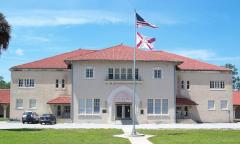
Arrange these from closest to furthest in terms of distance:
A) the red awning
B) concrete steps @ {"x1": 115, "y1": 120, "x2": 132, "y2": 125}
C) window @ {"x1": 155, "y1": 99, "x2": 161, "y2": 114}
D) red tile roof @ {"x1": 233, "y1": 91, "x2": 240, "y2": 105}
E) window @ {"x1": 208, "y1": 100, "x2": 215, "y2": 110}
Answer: concrete steps @ {"x1": 115, "y1": 120, "x2": 132, "y2": 125}, window @ {"x1": 155, "y1": 99, "x2": 161, "y2": 114}, the red awning, window @ {"x1": 208, "y1": 100, "x2": 215, "y2": 110}, red tile roof @ {"x1": 233, "y1": 91, "x2": 240, "y2": 105}

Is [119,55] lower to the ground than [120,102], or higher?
higher

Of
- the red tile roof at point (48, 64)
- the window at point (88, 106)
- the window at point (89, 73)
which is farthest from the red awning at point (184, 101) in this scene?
the red tile roof at point (48, 64)

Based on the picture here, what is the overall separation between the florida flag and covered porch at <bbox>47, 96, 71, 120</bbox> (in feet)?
77.7

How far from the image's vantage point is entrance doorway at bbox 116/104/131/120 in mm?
54344

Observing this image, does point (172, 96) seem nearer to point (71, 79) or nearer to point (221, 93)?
point (221, 93)

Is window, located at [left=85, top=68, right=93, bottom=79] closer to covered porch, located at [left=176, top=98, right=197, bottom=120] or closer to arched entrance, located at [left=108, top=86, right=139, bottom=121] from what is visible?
arched entrance, located at [left=108, top=86, right=139, bottom=121]

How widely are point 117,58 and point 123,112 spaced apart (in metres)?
6.33

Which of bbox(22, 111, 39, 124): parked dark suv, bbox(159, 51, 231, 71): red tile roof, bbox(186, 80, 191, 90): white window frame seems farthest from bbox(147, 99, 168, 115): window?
bbox(22, 111, 39, 124): parked dark suv

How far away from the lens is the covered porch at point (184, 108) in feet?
190

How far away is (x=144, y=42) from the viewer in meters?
35.5

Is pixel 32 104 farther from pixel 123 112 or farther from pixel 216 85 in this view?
pixel 216 85

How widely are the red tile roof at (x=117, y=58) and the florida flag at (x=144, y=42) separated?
60.0ft

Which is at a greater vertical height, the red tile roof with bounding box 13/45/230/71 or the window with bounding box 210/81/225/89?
the red tile roof with bounding box 13/45/230/71

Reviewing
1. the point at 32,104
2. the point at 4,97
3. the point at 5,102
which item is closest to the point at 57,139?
the point at 32,104
